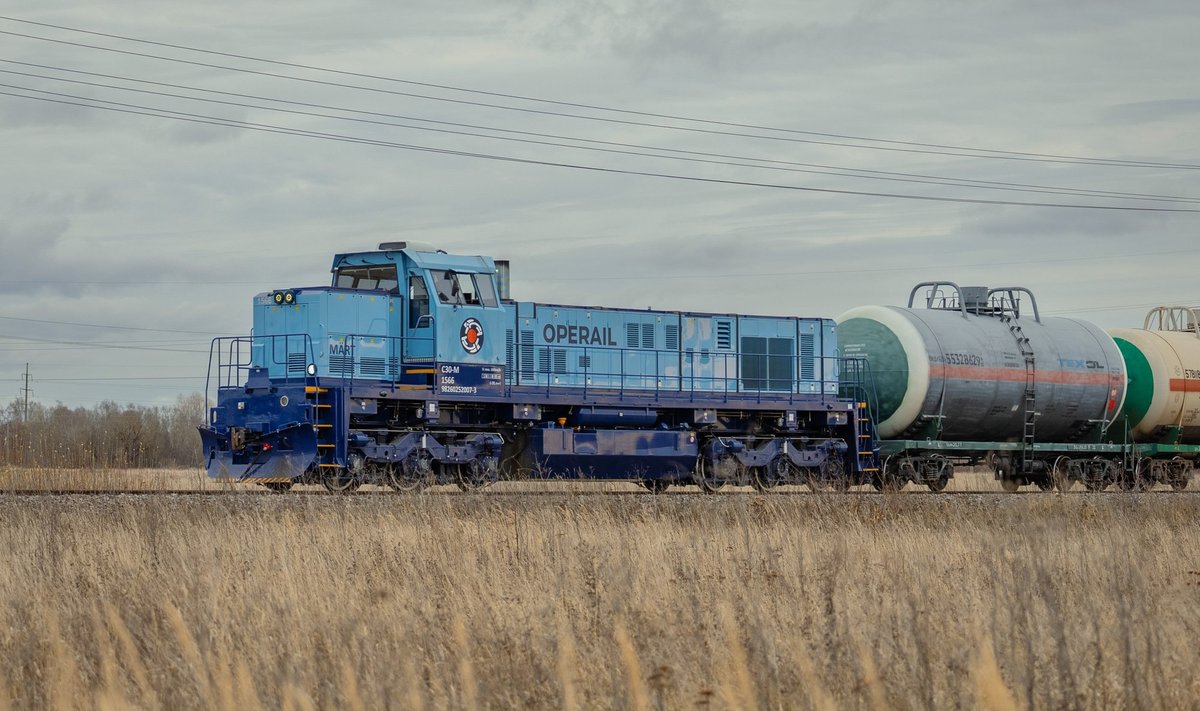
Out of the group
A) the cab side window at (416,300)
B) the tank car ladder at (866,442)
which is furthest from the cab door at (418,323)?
the tank car ladder at (866,442)

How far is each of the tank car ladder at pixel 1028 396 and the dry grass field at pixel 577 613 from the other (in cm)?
1081

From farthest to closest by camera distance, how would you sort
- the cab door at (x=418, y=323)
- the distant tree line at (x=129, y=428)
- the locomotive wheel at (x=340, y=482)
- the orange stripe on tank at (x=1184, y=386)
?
the distant tree line at (x=129, y=428)
the orange stripe on tank at (x=1184, y=386)
the cab door at (x=418, y=323)
the locomotive wheel at (x=340, y=482)

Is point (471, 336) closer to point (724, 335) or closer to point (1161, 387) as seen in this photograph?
point (724, 335)

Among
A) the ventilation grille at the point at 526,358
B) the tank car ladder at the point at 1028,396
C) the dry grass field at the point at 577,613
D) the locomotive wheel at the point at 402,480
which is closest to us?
the dry grass field at the point at 577,613

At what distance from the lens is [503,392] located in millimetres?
20922

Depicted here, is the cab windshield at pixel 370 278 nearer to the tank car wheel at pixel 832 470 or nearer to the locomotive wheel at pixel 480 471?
the locomotive wheel at pixel 480 471

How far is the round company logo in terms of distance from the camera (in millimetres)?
20578

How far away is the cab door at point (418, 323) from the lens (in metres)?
20.5

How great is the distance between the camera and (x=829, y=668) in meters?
6.64

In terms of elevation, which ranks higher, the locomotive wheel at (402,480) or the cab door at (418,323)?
the cab door at (418,323)

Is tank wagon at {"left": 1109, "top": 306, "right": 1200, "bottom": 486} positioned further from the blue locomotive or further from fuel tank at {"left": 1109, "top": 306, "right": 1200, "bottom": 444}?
the blue locomotive

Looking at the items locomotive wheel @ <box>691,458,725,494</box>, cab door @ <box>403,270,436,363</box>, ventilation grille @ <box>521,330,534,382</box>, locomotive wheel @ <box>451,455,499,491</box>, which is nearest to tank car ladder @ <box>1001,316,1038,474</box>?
locomotive wheel @ <box>691,458,725,494</box>

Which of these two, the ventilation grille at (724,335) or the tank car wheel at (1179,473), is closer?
the ventilation grille at (724,335)

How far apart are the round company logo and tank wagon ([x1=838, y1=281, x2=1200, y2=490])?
7562 millimetres
